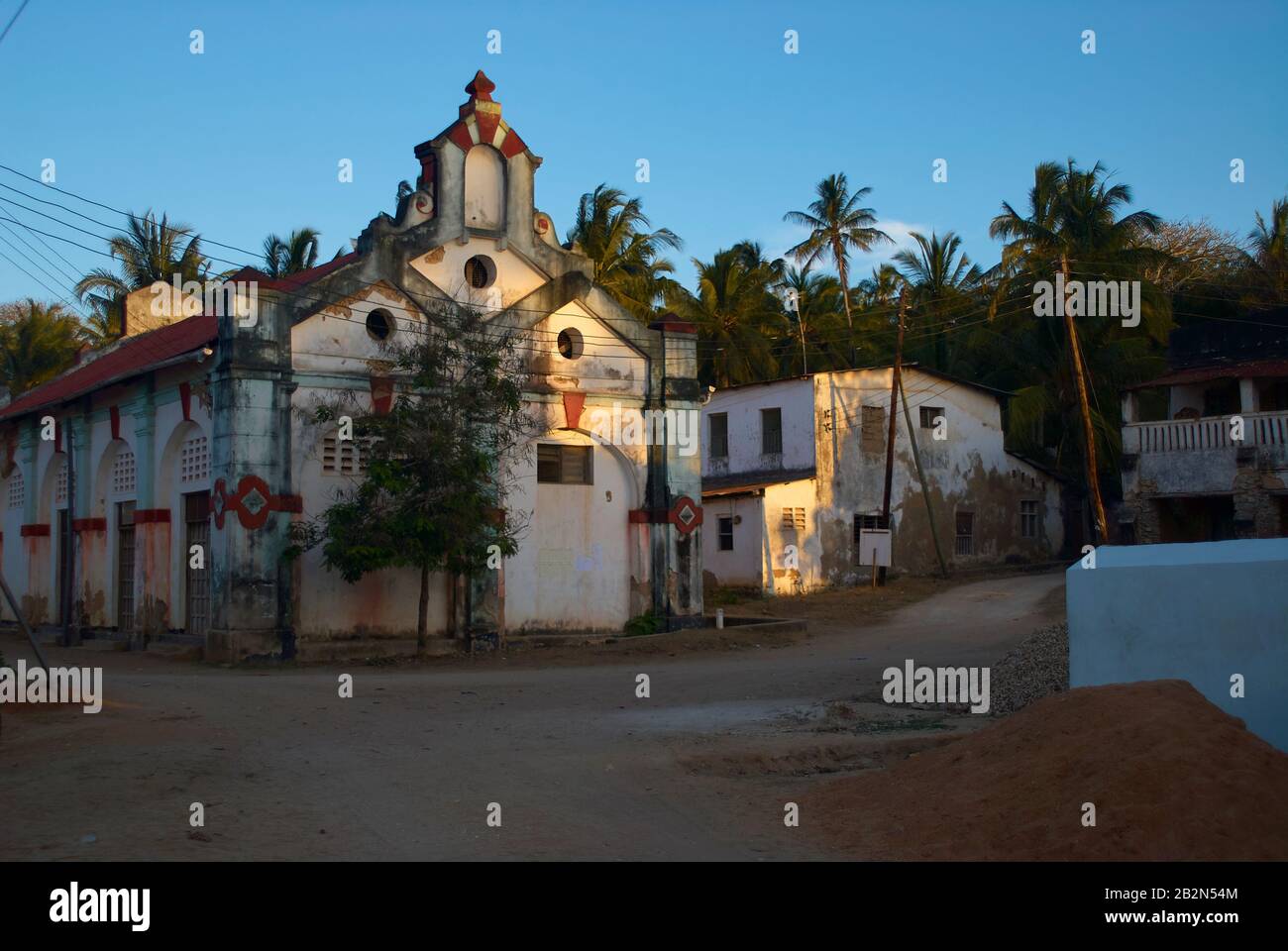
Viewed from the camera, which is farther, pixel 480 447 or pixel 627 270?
pixel 627 270

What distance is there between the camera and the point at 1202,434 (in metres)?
32.2

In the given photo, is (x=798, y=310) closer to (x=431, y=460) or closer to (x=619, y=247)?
(x=619, y=247)

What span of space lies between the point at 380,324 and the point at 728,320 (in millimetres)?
26120

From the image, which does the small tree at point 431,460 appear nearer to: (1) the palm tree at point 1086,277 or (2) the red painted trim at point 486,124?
(2) the red painted trim at point 486,124

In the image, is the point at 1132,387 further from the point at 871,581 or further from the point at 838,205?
the point at 838,205

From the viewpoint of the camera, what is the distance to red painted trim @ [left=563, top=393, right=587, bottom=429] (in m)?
25.1

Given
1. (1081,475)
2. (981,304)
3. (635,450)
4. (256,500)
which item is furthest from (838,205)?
(256,500)

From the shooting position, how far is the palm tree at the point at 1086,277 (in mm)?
41031

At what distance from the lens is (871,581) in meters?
36.5

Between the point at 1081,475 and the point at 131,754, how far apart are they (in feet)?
123

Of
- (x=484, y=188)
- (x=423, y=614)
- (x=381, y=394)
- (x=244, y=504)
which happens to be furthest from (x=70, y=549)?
(x=484, y=188)

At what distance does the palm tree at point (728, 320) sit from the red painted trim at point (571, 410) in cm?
2248

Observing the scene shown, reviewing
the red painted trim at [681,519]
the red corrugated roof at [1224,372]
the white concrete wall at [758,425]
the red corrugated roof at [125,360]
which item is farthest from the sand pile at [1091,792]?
Result: the white concrete wall at [758,425]
